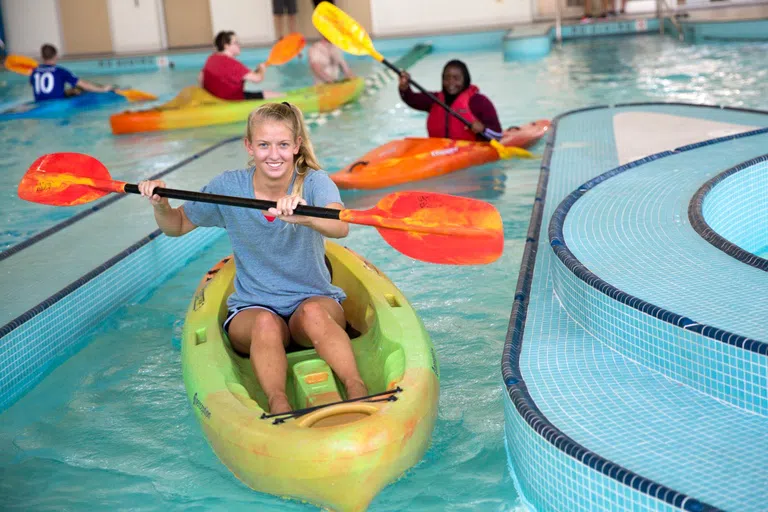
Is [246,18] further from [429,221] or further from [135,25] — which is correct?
[429,221]

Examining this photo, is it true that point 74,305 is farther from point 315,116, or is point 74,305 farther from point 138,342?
point 315,116

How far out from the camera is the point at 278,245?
2.47 meters

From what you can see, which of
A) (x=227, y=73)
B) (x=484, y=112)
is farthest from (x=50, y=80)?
(x=484, y=112)

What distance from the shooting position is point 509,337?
2.49 m

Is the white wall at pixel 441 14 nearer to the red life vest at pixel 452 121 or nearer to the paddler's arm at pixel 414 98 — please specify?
the paddler's arm at pixel 414 98

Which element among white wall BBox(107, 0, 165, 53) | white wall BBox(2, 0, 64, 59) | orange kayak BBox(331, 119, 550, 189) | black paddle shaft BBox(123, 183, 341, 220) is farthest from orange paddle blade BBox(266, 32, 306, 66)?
white wall BBox(2, 0, 64, 59)

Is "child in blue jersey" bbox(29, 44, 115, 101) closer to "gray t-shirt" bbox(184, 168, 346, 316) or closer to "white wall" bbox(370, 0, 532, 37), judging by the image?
"gray t-shirt" bbox(184, 168, 346, 316)

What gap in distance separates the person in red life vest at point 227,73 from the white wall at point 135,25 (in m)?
8.80

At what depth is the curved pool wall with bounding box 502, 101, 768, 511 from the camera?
1.80 metres

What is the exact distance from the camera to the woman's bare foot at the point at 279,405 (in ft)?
7.09

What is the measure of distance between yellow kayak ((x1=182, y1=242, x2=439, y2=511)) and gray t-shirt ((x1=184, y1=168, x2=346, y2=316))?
164 millimetres

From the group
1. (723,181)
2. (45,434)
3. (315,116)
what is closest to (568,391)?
(45,434)

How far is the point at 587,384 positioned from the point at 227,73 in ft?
19.5

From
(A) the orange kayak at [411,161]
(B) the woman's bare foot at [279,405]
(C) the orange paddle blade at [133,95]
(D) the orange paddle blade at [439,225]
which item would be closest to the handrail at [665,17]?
(C) the orange paddle blade at [133,95]
